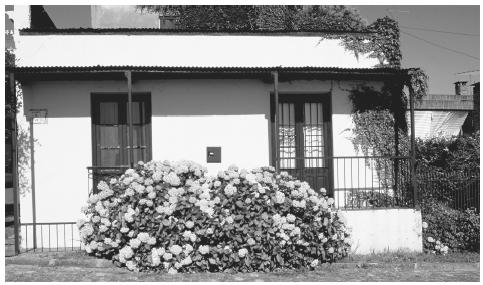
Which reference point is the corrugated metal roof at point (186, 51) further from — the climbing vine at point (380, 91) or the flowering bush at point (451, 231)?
the flowering bush at point (451, 231)

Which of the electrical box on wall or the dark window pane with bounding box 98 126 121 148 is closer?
the electrical box on wall

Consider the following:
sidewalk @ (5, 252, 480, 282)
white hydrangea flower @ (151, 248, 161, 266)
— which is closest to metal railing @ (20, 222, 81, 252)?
sidewalk @ (5, 252, 480, 282)

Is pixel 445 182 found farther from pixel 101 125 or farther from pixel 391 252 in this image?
pixel 101 125

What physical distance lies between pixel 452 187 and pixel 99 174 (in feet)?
21.9

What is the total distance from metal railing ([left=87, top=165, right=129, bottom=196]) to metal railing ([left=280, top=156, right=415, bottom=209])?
10.6 feet

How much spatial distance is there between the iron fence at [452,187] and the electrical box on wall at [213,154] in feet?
12.5

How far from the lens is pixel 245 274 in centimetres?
605

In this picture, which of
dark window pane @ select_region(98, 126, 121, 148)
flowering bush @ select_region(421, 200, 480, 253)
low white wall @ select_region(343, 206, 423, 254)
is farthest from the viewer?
dark window pane @ select_region(98, 126, 121, 148)

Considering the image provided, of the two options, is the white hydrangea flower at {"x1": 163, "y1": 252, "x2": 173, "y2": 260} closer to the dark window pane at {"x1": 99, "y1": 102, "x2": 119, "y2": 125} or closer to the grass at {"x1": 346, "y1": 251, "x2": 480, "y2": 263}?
the grass at {"x1": 346, "y1": 251, "x2": 480, "y2": 263}

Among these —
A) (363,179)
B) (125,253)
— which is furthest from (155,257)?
(363,179)

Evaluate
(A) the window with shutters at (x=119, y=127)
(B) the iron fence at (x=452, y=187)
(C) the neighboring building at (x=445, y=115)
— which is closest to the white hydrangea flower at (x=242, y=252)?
(A) the window with shutters at (x=119, y=127)

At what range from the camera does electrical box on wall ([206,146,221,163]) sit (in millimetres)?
8172

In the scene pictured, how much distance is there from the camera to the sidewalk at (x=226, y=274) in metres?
5.90

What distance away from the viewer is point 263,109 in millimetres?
Answer: 8328
